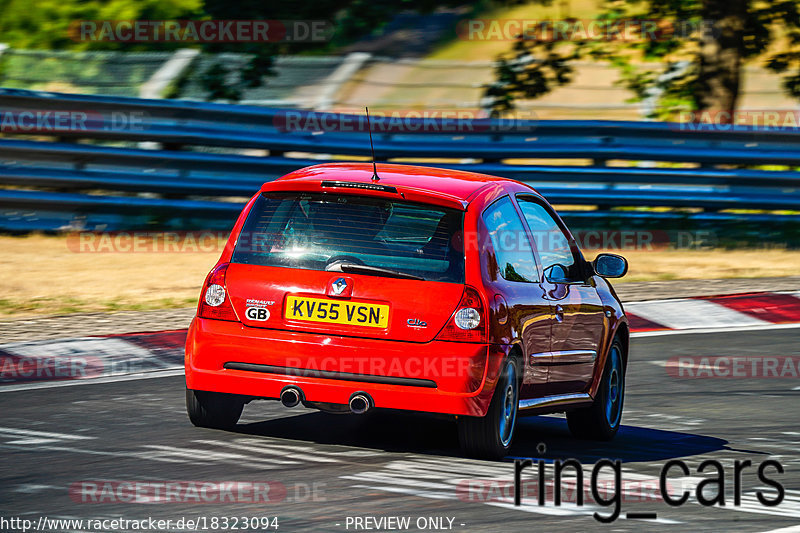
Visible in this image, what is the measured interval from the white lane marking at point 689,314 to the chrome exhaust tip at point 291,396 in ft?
19.8

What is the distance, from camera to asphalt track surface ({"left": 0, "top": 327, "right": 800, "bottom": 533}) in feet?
19.5

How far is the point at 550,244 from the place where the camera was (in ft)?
27.4

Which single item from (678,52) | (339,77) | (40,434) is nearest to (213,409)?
(40,434)

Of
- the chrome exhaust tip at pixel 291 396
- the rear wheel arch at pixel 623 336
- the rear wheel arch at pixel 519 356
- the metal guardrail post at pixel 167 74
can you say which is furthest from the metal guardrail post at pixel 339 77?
the chrome exhaust tip at pixel 291 396

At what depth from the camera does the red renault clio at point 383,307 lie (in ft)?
23.0

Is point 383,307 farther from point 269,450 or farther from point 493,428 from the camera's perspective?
point 269,450

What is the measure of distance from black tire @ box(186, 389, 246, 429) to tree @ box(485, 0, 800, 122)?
13352 millimetres

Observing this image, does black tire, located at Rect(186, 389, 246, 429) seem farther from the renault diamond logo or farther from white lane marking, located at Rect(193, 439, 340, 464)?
the renault diamond logo

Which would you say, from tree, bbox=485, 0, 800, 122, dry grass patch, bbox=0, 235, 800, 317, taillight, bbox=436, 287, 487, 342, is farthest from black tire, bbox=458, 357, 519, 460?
tree, bbox=485, 0, 800, 122

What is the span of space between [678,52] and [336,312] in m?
14.7

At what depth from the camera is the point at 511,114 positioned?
20562 mm

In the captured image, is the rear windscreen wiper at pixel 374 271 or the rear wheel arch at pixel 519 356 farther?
the rear wheel arch at pixel 519 356

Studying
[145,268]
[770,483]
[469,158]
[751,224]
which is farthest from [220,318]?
[751,224]

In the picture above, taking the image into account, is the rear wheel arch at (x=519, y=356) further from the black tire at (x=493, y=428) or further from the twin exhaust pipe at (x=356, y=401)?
the twin exhaust pipe at (x=356, y=401)
